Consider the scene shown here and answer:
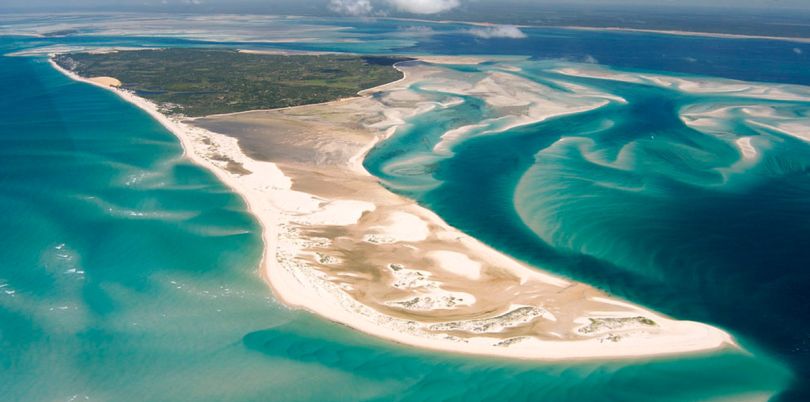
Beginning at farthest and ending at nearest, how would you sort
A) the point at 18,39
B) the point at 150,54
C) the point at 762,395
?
the point at 18,39 → the point at 150,54 → the point at 762,395

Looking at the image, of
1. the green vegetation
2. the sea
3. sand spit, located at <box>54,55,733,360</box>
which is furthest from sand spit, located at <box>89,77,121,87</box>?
sand spit, located at <box>54,55,733,360</box>

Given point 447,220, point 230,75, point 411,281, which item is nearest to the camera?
point 411,281

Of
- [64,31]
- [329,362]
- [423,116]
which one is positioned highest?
[64,31]

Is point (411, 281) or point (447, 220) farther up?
point (447, 220)

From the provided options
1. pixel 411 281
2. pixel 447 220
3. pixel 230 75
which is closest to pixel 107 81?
pixel 230 75

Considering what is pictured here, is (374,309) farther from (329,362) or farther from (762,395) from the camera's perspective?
(762,395)

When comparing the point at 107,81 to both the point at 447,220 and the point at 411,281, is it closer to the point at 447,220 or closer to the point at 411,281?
the point at 447,220

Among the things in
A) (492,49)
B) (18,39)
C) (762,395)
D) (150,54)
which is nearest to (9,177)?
(762,395)
